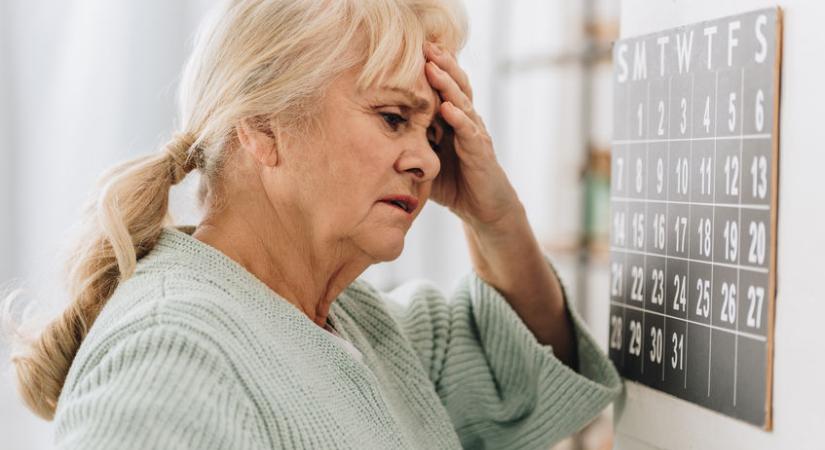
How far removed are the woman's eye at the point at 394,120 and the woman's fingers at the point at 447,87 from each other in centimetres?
6

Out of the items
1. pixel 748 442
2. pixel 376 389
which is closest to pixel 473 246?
pixel 376 389

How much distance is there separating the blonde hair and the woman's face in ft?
0.07

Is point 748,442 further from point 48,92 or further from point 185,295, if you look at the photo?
point 48,92

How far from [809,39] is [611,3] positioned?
1.21 m

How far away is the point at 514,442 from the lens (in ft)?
4.25

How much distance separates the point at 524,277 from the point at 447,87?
1.16 feet

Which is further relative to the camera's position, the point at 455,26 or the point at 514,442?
the point at 514,442

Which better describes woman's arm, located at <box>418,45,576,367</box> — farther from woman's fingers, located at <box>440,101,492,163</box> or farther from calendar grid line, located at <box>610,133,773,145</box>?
calendar grid line, located at <box>610,133,773,145</box>

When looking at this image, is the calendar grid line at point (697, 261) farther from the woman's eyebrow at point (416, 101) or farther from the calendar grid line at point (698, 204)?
the woman's eyebrow at point (416, 101)

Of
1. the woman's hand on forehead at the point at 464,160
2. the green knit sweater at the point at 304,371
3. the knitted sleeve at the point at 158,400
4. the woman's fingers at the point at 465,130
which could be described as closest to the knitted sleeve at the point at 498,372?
the green knit sweater at the point at 304,371

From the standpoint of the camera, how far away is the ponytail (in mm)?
1010

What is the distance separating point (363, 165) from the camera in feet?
3.32

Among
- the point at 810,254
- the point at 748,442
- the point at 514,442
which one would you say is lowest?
the point at 514,442

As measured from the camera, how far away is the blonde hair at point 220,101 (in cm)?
98
